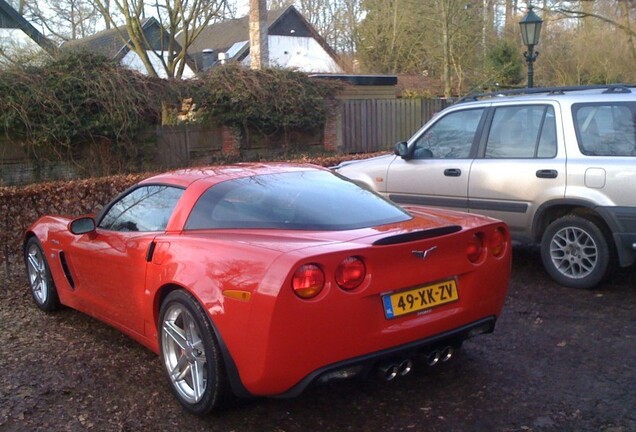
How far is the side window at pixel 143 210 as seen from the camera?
458cm

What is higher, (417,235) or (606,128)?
(606,128)

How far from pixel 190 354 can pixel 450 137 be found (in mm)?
4452

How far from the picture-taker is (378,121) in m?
21.8

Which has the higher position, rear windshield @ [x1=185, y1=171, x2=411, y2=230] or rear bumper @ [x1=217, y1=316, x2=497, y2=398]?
rear windshield @ [x1=185, y1=171, x2=411, y2=230]

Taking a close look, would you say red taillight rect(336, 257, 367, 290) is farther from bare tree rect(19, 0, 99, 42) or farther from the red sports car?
bare tree rect(19, 0, 99, 42)

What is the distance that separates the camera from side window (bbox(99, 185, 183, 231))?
4.58 m

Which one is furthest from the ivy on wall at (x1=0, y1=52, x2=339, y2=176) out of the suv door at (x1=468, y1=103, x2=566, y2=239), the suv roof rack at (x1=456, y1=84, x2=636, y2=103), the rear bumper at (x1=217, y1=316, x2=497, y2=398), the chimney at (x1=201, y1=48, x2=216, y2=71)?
the chimney at (x1=201, y1=48, x2=216, y2=71)

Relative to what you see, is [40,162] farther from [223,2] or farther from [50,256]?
[50,256]

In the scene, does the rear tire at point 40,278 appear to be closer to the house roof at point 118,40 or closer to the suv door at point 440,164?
the suv door at point 440,164

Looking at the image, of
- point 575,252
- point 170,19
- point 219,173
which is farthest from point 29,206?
point 170,19

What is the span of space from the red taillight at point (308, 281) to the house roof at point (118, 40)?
1347cm

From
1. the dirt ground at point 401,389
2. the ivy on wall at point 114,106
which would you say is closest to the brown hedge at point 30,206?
the dirt ground at point 401,389

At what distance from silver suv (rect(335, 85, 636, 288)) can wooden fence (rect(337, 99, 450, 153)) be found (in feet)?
43.6

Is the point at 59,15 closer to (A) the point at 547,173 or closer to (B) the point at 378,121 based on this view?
(B) the point at 378,121
